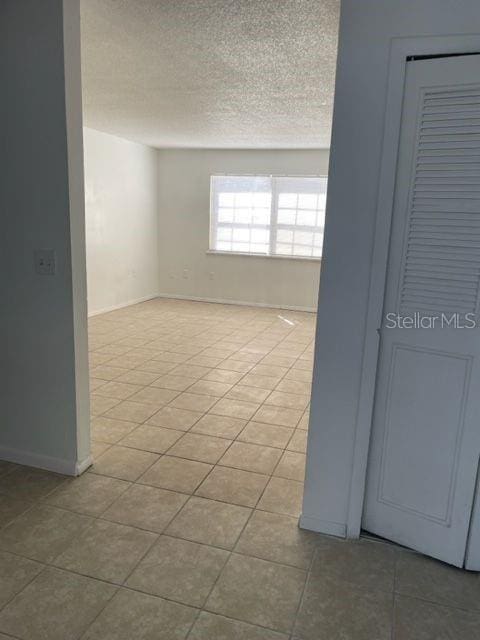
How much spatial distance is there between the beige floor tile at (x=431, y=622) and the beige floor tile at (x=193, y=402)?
1.92 m

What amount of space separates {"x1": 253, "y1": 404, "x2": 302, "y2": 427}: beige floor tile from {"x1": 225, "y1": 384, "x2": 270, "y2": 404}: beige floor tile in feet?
0.55

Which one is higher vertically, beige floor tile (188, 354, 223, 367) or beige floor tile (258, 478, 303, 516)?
beige floor tile (188, 354, 223, 367)

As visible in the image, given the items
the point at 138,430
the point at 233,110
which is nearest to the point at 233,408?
the point at 138,430

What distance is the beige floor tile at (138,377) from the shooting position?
12.8 ft

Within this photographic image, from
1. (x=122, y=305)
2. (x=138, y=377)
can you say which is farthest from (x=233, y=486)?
(x=122, y=305)

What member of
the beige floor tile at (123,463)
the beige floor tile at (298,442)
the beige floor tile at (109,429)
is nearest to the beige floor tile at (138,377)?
the beige floor tile at (109,429)

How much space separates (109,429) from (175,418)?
1.44ft

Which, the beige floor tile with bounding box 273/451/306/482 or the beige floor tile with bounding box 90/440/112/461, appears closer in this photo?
the beige floor tile with bounding box 273/451/306/482

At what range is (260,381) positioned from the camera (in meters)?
4.06

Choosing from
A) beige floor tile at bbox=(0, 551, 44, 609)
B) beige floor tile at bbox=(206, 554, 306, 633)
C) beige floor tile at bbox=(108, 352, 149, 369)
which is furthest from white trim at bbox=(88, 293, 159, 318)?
beige floor tile at bbox=(206, 554, 306, 633)

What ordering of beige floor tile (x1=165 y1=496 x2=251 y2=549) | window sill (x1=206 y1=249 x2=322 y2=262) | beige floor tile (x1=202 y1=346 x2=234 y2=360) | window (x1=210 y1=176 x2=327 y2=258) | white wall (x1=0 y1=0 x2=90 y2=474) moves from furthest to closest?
window sill (x1=206 y1=249 x2=322 y2=262)
window (x1=210 y1=176 x2=327 y2=258)
beige floor tile (x1=202 y1=346 x2=234 y2=360)
white wall (x1=0 y1=0 x2=90 y2=474)
beige floor tile (x1=165 y1=496 x2=251 y2=549)

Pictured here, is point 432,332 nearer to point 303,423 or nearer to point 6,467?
point 303,423

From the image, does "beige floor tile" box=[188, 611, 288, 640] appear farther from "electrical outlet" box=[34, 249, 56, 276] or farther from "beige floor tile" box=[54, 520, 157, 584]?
"electrical outlet" box=[34, 249, 56, 276]

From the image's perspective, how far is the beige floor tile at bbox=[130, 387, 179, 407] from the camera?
11.5 feet
